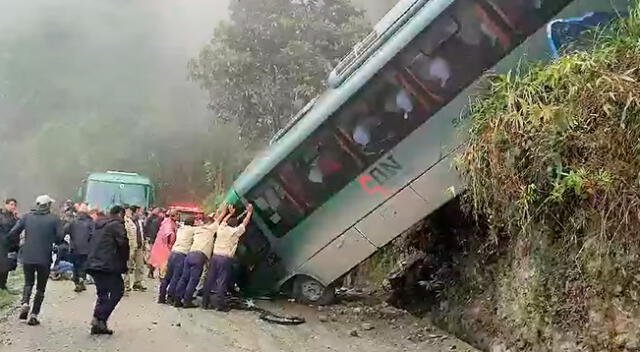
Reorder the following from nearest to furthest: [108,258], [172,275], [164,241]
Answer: [108,258], [172,275], [164,241]

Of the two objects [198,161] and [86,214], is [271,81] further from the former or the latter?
[198,161]

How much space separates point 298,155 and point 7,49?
142ft

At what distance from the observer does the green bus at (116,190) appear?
1939cm

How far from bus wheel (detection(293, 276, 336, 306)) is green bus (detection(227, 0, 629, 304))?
0.6 inches

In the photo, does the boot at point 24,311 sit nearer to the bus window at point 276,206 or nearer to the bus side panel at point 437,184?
the bus window at point 276,206

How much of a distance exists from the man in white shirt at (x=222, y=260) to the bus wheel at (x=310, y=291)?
34.2 inches

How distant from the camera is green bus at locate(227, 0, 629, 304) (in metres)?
7.52

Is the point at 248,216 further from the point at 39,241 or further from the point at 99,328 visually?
the point at 39,241

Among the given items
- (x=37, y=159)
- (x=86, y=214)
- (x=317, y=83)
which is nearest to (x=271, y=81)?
(x=317, y=83)

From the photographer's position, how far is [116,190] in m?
19.8

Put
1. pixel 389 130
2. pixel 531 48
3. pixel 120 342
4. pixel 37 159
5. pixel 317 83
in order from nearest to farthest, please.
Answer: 1. pixel 120 342
2. pixel 531 48
3. pixel 389 130
4. pixel 317 83
5. pixel 37 159

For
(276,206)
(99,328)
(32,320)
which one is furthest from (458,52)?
(32,320)

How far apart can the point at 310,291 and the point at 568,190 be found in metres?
4.60

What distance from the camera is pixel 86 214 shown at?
9.78 m
